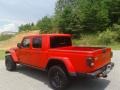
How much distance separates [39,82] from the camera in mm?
8367

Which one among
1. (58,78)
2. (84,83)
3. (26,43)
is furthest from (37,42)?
(84,83)

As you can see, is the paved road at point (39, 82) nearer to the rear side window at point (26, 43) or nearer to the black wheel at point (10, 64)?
the black wheel at point (10, 64)

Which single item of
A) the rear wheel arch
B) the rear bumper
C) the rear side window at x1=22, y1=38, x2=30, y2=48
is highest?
the rear side window at x1=22, y1=38, x2=30, y2=48

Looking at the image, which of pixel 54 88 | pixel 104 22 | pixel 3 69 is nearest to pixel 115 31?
pixel 104 22

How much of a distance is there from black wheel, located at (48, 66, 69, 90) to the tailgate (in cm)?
107

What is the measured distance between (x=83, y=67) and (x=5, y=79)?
389 centimetres

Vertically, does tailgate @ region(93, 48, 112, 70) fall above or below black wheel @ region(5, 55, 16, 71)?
above

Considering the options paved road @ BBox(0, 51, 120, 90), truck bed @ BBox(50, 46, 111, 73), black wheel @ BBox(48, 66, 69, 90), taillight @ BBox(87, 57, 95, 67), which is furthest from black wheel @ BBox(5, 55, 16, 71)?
taillight @ BBox(87, 57, 95, 67)

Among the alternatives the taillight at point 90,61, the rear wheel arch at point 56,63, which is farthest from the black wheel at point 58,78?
the taillight at point 90,61

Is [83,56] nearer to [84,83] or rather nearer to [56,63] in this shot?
[56,63]

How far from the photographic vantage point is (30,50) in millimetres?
8727

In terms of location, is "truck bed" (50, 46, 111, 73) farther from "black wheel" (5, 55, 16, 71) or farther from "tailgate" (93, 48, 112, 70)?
"black wheel" (5, 55, 16, 71)

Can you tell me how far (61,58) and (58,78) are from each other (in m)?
0.71

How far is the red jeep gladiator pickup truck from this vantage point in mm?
6508
